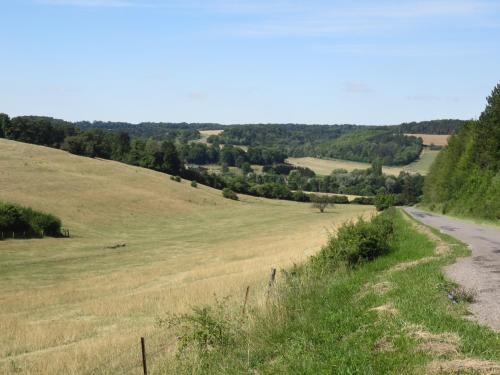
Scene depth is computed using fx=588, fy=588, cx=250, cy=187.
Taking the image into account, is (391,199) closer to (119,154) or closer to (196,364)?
(119,154)

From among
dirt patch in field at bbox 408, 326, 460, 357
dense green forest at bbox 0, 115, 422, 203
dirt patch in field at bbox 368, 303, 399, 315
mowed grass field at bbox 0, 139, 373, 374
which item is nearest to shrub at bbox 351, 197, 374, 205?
dense green forest at bbox 0, 115, 422, 203

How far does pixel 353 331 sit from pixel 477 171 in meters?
57.3

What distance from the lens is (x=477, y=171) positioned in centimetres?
6250

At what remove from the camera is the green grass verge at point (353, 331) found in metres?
8.01

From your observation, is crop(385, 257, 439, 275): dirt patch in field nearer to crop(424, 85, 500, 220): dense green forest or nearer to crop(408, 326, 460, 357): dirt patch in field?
crop(408, 326, 460, 357): dirt patch in field

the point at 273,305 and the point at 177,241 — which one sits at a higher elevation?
the point at 273,305

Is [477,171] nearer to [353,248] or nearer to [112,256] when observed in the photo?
[112,256]

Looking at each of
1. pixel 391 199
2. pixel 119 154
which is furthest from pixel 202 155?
pixel 391 199

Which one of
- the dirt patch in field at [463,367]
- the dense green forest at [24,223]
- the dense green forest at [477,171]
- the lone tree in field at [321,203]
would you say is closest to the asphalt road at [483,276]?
the dirt patch in field at [463,367]

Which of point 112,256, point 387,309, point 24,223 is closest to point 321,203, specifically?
point 24,223

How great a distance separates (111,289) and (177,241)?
30.4 metres

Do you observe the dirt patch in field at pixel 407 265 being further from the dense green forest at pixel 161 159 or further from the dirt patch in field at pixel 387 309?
the dense green forest at pixel 161 159

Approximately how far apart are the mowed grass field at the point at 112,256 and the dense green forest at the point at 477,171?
12.7 meters

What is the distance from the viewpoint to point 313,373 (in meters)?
7.97
